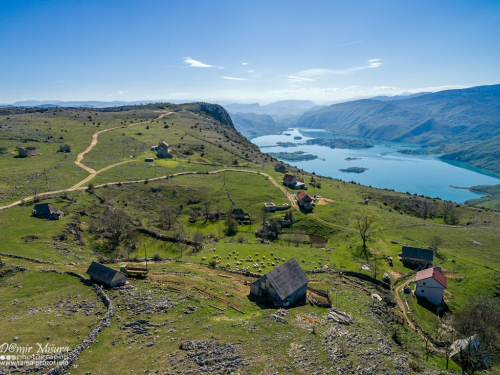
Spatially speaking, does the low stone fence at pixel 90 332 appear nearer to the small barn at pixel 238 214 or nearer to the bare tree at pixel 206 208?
the bare tree at pixel 206 208

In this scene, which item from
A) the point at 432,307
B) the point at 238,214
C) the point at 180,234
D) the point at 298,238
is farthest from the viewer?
the point at 238,214

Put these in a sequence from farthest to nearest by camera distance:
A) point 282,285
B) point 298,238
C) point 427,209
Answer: point 427,209, point 298,238, point 282,285

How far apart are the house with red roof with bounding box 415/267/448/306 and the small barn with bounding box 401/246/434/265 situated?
31.4 feet

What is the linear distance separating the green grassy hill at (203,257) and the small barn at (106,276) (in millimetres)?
1920

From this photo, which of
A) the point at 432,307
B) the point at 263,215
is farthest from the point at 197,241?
the point at 432,307

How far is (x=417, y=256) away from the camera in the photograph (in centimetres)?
6044

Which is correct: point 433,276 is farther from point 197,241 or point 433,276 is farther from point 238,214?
point 238,214

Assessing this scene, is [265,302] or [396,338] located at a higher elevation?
[265,302]

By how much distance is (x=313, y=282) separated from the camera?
1877 inches

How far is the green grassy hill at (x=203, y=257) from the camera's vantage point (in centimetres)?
2858

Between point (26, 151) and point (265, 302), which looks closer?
point (265, 302)

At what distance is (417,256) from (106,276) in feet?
198

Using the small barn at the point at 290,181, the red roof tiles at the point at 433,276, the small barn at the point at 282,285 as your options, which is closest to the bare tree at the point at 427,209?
the small barn at the point at 290,181

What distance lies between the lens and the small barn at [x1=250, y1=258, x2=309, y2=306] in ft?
127
